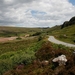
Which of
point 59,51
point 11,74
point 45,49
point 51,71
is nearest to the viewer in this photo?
point 51,71

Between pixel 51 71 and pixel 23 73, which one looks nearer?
pixel 51 71

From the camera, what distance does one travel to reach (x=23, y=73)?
102ft

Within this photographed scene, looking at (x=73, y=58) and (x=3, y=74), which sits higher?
(x=73, y=58)

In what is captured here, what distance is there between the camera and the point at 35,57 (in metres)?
37.7

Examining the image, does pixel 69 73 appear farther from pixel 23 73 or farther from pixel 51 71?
pixel 23 73

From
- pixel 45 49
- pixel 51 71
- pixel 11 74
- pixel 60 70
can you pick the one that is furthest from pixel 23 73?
pixel 45 49

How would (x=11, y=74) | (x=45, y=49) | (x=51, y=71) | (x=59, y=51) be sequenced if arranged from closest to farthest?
(x=51, y=71)
(x=11, y=74)
(x=59, y=51)
(x=45, y=49)

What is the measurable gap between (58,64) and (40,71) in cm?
300

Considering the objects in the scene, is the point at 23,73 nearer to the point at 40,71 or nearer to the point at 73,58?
the point at 40,71

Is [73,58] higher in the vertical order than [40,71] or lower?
higher

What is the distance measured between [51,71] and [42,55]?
923 cm

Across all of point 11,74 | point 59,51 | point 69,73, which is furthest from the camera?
point 59,51

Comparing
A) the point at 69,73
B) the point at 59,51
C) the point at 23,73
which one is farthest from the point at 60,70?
the point at 59,51

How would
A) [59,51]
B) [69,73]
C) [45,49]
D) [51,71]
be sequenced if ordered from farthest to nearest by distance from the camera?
[45,49], [59,51], [51,71], [69,73]
